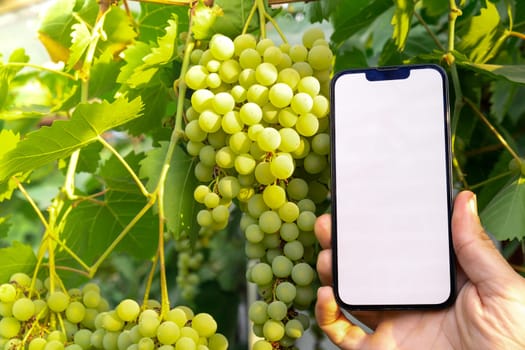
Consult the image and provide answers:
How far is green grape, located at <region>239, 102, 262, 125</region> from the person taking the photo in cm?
55

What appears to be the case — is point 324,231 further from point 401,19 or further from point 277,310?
point 401,19

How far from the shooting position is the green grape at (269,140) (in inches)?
21.4

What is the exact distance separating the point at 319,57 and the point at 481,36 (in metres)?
0.22

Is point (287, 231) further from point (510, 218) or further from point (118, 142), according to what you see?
point (118, 142)

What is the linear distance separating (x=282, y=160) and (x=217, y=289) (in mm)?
1067

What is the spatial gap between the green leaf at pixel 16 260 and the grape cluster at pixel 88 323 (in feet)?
0.07

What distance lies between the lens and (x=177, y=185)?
63 centimetres

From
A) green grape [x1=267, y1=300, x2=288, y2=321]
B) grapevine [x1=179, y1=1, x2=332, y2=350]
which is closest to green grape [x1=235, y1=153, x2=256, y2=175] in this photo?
grapevine [x1=179, y1=1, x2=332, y2=350]

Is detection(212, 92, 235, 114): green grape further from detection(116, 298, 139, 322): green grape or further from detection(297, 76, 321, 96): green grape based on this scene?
detection(116, 298, 139, 322): green grape

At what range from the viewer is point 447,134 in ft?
1.83

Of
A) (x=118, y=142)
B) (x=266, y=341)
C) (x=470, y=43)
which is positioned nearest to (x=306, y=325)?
(x=266, y=341)

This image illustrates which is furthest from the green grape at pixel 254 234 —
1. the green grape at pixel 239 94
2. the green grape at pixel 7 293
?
the green grape at pixel 7 293

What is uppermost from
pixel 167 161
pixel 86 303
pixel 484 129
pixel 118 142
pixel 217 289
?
pixel 167 161

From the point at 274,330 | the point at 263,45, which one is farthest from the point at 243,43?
the point at 274,330
